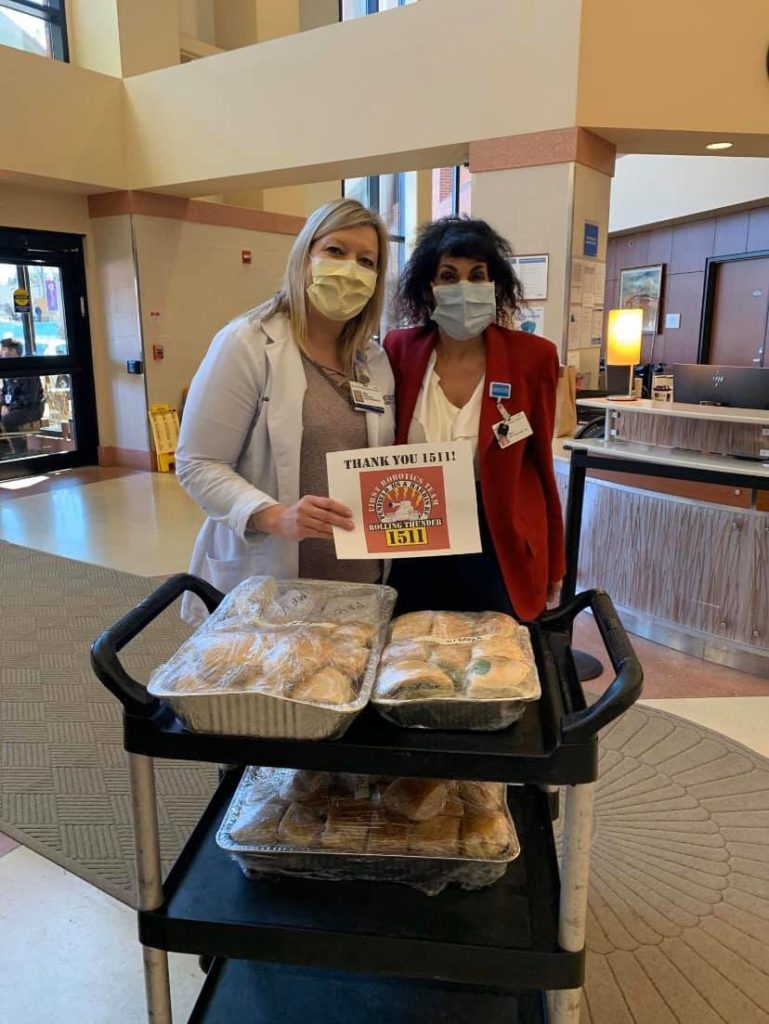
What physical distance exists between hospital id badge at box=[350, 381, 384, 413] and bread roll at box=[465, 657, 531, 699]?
24.5 inches

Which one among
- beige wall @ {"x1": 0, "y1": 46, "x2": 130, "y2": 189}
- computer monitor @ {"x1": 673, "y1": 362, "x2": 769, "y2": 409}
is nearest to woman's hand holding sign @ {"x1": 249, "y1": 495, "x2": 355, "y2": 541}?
computer monitor @ {"x1": 673, "y1": 362, "x2": 769, "y2": 409}

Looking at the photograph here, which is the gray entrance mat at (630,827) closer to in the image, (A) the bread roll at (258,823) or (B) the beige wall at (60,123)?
(A) the bread roll at (258,823)

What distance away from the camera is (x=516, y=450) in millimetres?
1614

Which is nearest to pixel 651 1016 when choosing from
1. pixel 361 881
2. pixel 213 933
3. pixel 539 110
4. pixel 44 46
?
pixel 361 881

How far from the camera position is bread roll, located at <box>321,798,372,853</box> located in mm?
1184

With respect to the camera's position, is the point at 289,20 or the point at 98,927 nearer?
the point at 98,927

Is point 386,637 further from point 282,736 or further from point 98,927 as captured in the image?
point 98,927

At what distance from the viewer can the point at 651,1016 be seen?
1.57 meters

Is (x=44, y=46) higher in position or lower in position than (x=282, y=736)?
higher

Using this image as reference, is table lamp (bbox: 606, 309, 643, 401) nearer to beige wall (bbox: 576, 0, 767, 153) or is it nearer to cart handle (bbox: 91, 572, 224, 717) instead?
beige wall (bbox: 576, 0, 767, 153)

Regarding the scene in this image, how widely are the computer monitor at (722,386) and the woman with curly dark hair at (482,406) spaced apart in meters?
2.33

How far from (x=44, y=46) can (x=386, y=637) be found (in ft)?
26.4

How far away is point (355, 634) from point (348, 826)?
0.33m

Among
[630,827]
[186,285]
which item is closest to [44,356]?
[186,285]
